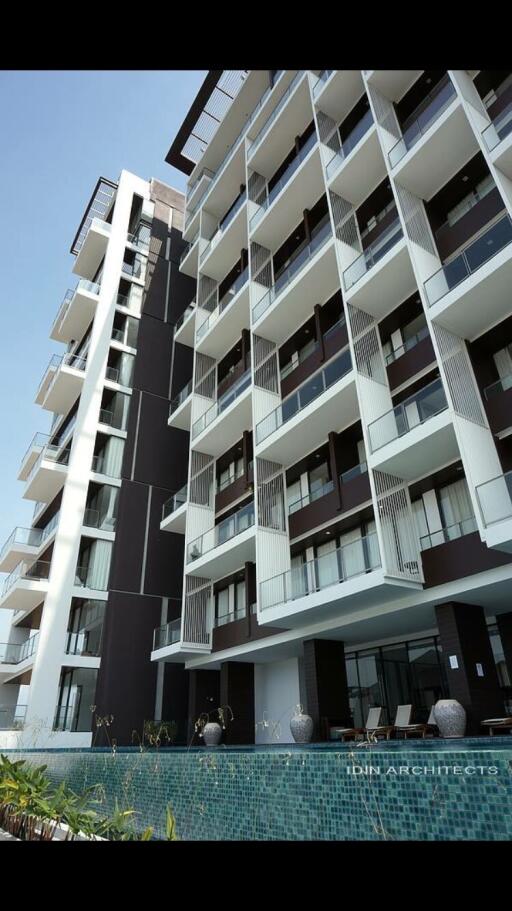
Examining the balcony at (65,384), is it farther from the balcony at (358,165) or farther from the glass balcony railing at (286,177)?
the balcony at (358,165)

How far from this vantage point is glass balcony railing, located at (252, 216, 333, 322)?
745 inches

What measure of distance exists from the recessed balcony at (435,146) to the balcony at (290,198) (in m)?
4.71

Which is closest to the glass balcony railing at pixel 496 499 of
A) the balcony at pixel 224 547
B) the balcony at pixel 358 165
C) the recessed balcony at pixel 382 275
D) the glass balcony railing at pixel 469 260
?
the glass balcony railing at pixel 469 260

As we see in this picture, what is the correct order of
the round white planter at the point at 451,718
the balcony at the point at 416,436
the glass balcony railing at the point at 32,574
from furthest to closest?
the glass balcony railing at the point at 32,574, the balcony at the point at 416,436, the round white planter at the point at 451,718

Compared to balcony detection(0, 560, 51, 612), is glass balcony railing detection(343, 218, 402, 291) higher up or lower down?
higher up

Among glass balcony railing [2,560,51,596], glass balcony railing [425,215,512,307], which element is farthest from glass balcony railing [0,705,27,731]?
glass balcony railing [425,215,512,307]

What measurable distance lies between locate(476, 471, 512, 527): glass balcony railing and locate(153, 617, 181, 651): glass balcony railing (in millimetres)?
12718

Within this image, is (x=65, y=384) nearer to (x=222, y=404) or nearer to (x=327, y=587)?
(x=222, y=404)

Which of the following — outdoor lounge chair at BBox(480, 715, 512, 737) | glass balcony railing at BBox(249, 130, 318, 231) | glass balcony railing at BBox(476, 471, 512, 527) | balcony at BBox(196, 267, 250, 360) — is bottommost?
outdoor lounge chair at BBox(480, 715, 512, 737)

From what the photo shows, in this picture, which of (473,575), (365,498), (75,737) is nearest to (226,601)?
(75,737)

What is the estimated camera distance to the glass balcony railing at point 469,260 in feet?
41.0

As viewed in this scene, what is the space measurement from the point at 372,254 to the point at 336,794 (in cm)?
1459

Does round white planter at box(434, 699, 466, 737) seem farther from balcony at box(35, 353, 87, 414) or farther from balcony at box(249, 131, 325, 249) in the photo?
balcony at box(35, 353, 87, 414)
